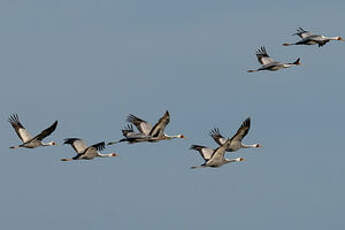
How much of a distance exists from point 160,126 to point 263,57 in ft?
34.4

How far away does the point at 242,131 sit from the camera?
63.4 metres

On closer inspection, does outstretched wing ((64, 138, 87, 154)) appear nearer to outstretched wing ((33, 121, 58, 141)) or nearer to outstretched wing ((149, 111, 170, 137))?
outstretched wing ((33, 121, 58, 141))

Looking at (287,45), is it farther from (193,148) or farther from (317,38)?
(193,148)

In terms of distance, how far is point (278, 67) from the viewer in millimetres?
69562

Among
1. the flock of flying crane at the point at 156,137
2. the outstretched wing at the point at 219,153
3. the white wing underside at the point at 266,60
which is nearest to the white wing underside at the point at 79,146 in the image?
the flock of flying crane at the point at 156,137

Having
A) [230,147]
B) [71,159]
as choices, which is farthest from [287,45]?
[71,159]

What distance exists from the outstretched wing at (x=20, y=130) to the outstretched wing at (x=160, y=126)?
6892 mm

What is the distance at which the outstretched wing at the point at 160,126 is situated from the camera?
207 feet

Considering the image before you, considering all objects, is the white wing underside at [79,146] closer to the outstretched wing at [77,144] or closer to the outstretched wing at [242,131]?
the outstretched wing at [77,144]

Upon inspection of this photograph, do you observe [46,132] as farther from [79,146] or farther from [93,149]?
[93,149]

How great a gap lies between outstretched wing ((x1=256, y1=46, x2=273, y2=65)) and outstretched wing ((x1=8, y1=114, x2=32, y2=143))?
1378 centimetres

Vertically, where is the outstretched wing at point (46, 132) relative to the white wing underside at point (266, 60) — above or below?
below

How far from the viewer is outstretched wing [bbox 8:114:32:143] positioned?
67.8 meters

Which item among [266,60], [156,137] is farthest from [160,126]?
[266,60]
